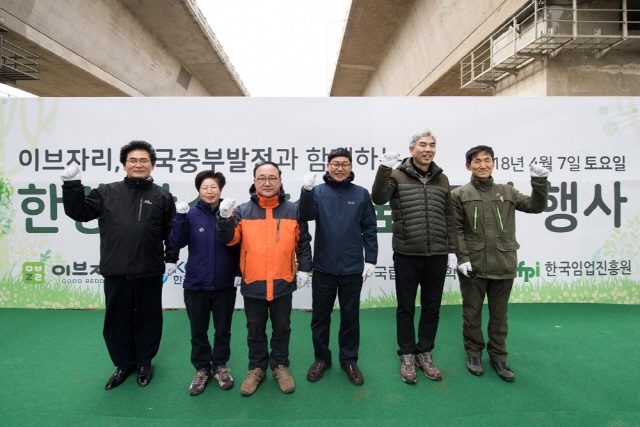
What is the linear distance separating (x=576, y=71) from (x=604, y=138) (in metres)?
3.07

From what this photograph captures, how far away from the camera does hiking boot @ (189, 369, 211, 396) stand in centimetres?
204

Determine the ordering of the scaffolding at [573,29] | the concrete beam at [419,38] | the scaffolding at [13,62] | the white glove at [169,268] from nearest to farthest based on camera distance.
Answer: the white glove at [169,268]
the scaffolding at [573,29]
the scaffolding at [13,62]
the concrete beam at [419,38]

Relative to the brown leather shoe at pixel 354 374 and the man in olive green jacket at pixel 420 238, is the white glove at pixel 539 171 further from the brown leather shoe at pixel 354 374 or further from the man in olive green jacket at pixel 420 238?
the brown leather shoe at pixel 354 374

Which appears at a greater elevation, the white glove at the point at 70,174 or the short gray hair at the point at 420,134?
the short gray hair at the point at 420,134

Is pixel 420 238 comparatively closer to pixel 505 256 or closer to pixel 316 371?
pixel 505 256

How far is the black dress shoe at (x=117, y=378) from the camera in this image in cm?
212

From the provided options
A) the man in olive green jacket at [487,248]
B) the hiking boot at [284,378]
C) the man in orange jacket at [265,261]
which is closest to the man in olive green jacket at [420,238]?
the man in olive green jacket at [487,248]

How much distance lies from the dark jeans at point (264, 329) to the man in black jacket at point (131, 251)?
2.03 feet

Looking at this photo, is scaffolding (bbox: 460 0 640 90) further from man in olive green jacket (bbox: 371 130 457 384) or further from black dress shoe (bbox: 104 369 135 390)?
black dress shoe (bbox: 104 369 135 390)

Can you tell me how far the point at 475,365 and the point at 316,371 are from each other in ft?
3.59

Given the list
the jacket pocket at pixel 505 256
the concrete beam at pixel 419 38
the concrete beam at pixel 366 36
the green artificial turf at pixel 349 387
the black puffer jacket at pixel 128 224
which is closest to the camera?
the green artificial turf at pixel 349 387

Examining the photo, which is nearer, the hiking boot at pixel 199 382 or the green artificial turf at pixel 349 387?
the green artificial turf at pixel 349 387

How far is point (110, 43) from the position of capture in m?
8.56

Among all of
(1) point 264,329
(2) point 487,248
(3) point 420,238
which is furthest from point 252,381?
(2) point 487,248
